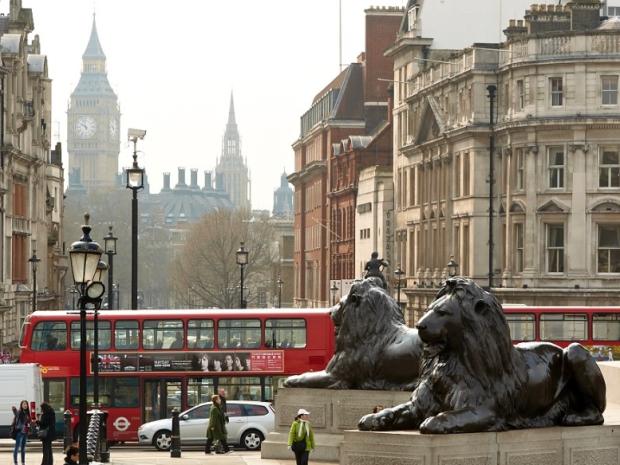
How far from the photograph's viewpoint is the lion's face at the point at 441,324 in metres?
16.5

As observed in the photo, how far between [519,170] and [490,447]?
202 feet

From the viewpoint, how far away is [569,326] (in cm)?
4566

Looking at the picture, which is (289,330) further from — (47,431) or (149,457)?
(47,431)

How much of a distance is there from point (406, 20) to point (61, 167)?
32.5 meters

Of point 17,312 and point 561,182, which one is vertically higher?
point 561,182

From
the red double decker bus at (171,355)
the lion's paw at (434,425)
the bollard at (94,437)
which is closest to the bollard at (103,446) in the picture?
the bollard at (94,437)

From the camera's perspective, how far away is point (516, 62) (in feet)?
251

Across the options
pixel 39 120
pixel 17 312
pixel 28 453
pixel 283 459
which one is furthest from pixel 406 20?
pixel 283 459

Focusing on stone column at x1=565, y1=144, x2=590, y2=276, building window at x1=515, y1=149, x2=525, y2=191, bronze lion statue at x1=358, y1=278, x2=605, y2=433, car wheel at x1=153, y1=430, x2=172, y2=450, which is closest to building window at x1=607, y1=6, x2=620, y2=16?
building window at x1=515, y1=149, x2=525, y2=191

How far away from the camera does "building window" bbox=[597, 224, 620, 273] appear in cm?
7456

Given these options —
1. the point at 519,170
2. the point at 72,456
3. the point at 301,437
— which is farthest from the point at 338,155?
the point at 72,456

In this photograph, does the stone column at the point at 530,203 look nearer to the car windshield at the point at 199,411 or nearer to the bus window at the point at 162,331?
the bus window at the point at 162,331

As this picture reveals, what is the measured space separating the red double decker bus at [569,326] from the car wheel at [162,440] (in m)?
8.86

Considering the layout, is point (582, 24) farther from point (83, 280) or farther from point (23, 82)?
point (83, 280)
